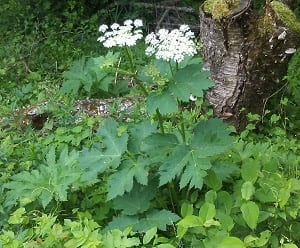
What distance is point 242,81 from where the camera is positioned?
15.1 feet

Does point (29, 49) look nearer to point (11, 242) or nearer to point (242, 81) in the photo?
point (242, 81)

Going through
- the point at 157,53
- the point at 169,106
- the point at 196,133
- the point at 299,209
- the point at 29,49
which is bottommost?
the point at 29,49

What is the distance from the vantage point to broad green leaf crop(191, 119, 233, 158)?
3.07 metres

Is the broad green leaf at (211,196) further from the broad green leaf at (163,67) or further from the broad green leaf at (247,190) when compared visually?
the broad green leaf at (163,67)

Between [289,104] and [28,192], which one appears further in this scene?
[289,104]

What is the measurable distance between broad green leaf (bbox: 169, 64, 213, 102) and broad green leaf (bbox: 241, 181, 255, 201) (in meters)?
0.56

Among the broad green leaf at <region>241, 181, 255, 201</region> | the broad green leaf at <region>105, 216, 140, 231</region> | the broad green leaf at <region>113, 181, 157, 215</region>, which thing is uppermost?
the broad green leaf at <region>241, 181, 255, 201</region>

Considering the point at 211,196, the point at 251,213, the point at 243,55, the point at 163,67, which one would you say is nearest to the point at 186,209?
the point at 211,196

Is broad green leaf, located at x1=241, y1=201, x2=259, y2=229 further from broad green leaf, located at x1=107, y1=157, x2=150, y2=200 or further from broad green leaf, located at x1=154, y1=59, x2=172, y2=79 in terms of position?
broad green leaf, located at x1=154, y1=59, x2=172, y2=79

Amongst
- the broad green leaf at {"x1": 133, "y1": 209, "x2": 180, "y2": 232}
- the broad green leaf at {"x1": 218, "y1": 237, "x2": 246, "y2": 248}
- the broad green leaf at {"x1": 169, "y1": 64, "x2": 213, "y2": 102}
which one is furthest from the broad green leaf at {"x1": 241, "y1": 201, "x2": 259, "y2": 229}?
the broad green leaf at {"x1": 169, "y1": 64, "x2": 213, "y2": 102}

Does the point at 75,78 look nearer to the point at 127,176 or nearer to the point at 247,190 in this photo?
the point at 127,176

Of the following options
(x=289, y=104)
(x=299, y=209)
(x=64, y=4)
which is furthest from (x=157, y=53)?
(x=64, y=4)

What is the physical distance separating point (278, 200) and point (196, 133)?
566 millimetres

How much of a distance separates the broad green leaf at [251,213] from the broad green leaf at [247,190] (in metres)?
0.05
